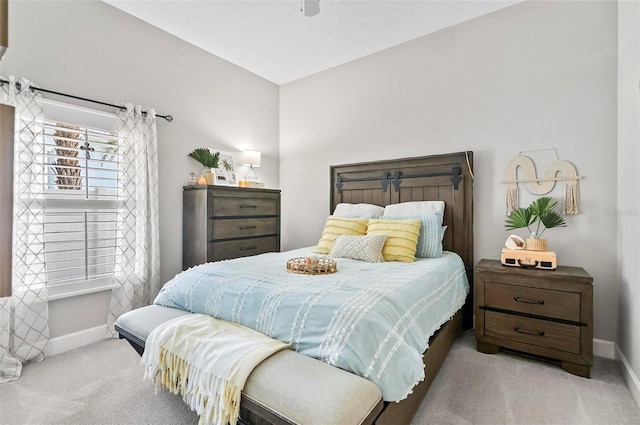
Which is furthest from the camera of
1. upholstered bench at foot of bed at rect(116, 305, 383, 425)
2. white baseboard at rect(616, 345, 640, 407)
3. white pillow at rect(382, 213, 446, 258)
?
white pillow at rect(382, 213, 446, 258)

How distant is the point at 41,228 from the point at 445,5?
376cm

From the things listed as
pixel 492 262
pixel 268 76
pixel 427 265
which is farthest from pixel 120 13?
pixel 492 262

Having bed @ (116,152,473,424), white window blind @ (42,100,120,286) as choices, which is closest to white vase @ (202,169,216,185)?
white window blind @ (42,100,120,286)

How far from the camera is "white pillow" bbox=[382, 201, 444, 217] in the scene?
9.35 feet

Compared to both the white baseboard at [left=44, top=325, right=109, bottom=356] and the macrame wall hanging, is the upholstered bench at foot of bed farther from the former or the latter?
the macrame wall hanging

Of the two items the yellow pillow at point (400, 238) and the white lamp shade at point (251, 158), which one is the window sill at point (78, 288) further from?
the yellow pillow at point (400, 238)

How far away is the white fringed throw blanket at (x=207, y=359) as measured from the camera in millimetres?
1209

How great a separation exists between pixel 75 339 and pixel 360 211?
2707 mm

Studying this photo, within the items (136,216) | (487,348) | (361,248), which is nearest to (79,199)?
(136,216)

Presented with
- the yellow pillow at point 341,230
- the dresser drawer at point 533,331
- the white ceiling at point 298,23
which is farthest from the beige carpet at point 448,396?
the white ceiling at point 298,23

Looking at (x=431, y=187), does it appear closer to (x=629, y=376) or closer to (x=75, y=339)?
(x=629, y=376)

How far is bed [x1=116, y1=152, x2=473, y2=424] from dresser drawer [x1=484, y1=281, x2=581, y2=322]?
0.27 metres

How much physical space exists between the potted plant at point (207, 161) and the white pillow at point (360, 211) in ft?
4.67

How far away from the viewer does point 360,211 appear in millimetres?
3207
